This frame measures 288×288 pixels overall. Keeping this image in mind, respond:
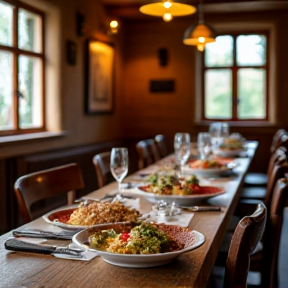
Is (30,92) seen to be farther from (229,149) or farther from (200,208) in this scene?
(200,208)

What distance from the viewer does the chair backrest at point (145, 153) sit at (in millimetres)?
3861

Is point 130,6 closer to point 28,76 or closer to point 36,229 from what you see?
point 28,76

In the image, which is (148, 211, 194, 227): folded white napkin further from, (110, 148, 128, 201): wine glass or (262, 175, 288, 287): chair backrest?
(262, 175, 288, 287): chair backrest

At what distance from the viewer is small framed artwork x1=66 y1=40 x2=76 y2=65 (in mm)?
4945

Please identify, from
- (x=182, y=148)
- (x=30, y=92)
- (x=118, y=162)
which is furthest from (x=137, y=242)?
(x=30, y=92)

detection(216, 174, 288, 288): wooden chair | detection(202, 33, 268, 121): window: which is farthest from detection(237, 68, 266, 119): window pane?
detection(216, 174, 288, 288): wooden chair

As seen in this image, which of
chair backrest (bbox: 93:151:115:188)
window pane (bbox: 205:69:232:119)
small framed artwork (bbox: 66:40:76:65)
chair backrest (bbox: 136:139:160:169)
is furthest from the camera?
window pane (bbox: 205:69:232:119)

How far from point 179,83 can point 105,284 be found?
225 inches

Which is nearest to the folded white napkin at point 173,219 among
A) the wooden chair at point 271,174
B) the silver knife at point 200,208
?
the silver knife at point 200,208

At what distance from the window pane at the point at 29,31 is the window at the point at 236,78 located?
278cm

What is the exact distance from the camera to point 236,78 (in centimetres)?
669

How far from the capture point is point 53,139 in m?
4.69

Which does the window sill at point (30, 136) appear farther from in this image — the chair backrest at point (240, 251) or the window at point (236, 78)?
the chair backrest at point (240, 251)

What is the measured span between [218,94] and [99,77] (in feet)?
6.05
